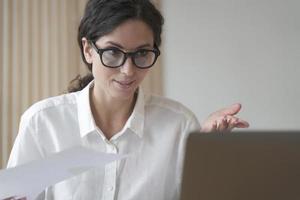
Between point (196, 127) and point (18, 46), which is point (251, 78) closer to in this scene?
point (196, 127)

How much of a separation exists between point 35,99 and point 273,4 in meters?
1.58

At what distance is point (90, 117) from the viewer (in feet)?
3.77

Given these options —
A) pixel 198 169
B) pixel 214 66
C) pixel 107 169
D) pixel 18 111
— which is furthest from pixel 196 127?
pixel 18 111

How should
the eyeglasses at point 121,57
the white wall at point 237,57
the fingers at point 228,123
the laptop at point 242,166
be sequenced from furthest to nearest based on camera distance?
the white wall at point 237,57 → the eyeglasses at point 121,57 → the fingers at point 228,123 → the laptop at point 242,166

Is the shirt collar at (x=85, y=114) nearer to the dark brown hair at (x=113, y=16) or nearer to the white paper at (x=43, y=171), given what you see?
the dark brown hair at (x=113, y=16)

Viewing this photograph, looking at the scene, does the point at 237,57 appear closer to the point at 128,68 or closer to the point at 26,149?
the point at 128,68

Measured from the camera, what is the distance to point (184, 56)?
2252 mm

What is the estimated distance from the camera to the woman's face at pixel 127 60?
1.02 meters

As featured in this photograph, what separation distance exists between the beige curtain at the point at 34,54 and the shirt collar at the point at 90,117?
104 centimetres

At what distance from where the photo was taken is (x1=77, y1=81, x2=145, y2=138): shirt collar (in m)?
1.14

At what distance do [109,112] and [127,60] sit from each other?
25 cm

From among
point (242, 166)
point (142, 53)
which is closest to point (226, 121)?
point (142, 53)

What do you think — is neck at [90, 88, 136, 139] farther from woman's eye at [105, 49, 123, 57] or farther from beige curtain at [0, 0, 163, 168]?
beige curtain at [0, 0, 163, 168]

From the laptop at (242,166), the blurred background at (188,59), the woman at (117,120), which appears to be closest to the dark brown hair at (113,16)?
the woman at (117,120)
